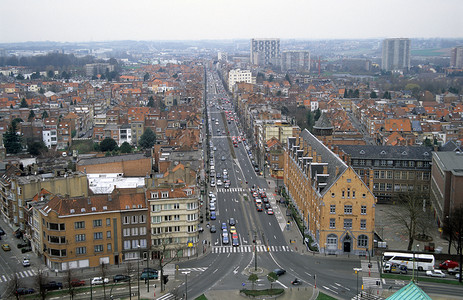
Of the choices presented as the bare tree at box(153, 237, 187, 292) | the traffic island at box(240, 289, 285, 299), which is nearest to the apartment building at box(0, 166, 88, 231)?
the bare tree at box(153, 237, 187, 292)

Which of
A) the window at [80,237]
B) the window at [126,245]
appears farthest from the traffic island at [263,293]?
the window at [80,237]

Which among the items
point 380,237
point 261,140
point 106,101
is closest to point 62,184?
point 380,237

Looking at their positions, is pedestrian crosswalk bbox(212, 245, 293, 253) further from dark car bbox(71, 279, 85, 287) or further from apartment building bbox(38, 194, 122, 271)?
dark car bbox(71, 279, 85, 287)

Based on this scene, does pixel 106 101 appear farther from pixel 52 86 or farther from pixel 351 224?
pixel 351 224

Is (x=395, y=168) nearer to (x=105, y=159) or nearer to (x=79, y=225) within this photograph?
(x=105, y=159)

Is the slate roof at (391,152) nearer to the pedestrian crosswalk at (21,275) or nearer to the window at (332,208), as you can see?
the window at (332,208)

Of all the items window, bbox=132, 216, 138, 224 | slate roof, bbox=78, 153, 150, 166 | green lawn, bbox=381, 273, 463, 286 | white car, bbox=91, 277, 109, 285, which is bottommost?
green lawn, bbox=381, 273, 463, 286
